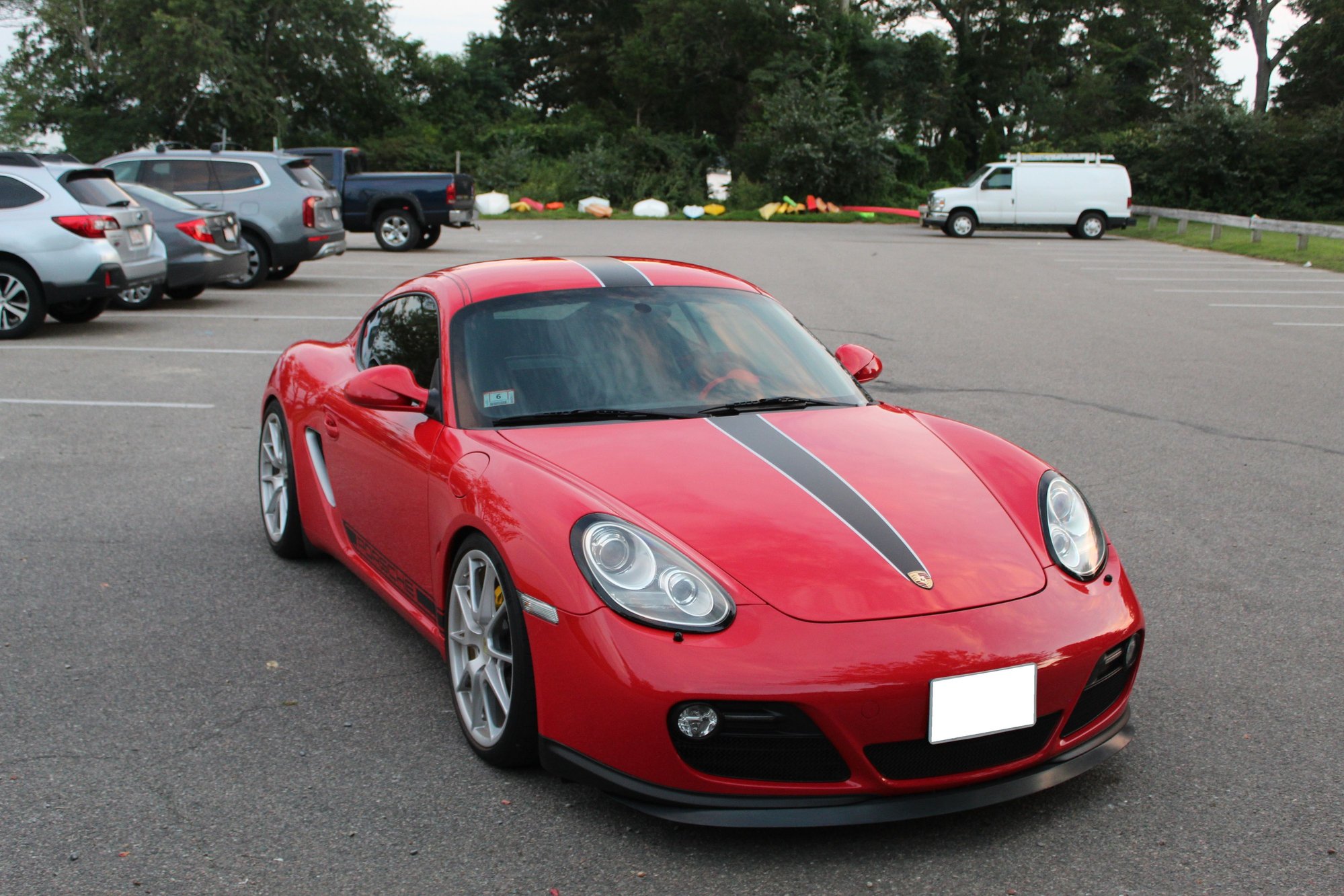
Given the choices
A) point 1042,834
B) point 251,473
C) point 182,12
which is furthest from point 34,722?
point 182,12

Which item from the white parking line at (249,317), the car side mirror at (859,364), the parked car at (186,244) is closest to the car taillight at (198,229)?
the parked car at (186,244)

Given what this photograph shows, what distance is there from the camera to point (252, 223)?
17.1m

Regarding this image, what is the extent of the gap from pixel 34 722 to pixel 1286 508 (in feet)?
18.3

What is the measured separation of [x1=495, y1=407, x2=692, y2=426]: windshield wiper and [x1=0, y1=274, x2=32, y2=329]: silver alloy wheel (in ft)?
33.6

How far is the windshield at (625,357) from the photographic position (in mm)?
4059

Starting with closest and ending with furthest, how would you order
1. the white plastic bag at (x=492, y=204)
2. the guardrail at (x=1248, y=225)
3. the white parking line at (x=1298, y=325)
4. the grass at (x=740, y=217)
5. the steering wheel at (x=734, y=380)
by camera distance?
the steering wheel at (x=734, y=380), the white parking line at (x=1298, y=325), the guardrail at (x=1248, y=225), the grass at (x=740, y=217), the white plastic bag at (x=492, y=204)

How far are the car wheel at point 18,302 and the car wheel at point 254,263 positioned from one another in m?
4.72

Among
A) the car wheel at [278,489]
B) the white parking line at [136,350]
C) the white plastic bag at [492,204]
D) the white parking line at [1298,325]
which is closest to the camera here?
the car wheel at [278,489]

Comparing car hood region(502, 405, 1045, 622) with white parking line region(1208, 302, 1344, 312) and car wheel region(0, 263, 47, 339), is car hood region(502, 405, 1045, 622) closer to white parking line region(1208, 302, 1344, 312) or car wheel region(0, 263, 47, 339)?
car wheel region(0, 263, 47, 339)

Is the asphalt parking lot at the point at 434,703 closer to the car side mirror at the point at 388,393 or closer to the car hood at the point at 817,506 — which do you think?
the car hood at the point at 817,506

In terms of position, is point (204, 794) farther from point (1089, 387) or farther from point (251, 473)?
point (1089, 387)

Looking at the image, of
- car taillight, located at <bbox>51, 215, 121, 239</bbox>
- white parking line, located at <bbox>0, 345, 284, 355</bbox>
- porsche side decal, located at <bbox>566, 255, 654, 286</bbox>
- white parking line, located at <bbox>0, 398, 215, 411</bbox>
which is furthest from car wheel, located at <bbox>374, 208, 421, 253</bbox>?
porsche side decal, located at <bbox>566, 255, 654, 286</bbox>

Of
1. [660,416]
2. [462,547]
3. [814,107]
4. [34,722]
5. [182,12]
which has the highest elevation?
[182,12]

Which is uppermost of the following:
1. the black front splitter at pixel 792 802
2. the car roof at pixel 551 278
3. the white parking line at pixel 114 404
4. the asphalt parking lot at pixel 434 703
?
the car roof at pixel 551 278
